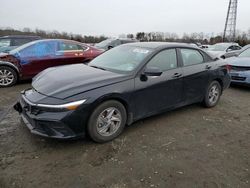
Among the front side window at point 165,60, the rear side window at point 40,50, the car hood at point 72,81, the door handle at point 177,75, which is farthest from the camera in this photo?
the rear side window at point 40,50

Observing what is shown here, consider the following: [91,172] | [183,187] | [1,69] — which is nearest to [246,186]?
[183,187]

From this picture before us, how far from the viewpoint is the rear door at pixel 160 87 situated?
12.5 feet

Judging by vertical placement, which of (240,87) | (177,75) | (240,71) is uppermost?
(177,75)

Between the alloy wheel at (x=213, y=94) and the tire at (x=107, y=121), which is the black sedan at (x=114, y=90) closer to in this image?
the tire at (x=107, y=121)

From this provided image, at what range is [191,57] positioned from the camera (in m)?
4.82

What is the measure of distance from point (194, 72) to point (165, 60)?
0.80m

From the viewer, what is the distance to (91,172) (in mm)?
2850

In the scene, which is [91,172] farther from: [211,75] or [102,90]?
[211,75]

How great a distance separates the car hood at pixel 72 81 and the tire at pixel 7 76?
132 inches

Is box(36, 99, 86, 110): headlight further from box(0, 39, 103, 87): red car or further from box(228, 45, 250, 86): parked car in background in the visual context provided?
box(228, 45, 250, 86): parked car in background

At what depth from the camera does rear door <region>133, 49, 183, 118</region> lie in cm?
382

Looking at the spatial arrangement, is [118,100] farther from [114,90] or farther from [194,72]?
[194,72]

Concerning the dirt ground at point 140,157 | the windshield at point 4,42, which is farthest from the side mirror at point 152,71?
the windshield at point 4,42

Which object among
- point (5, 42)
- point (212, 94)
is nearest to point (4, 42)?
point (5, 42)
